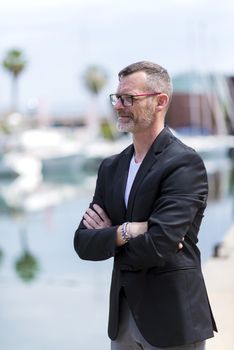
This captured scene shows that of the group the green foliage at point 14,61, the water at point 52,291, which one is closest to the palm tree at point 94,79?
the green foliage at point 14,61

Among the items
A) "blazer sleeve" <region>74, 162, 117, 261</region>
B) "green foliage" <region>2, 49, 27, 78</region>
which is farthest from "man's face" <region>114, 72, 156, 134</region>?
"green foliage" <region>2, 49, 27, 78</region>

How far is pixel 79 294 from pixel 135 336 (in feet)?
13.9

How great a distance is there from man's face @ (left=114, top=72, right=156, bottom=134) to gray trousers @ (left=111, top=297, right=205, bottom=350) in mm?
612

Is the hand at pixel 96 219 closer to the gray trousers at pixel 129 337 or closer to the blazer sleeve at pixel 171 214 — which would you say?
the blazer sleeve at pixel 171 214

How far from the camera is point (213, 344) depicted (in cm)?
395

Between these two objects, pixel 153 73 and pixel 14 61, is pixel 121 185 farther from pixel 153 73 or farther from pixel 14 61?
pixel 14 61

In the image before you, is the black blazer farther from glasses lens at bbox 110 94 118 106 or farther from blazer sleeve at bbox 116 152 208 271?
glasses lens at bbox 110 94 118 106

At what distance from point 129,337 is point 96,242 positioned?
14.0 inches

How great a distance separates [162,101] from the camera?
2.46 metres

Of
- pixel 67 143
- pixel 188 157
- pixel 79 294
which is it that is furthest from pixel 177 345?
pixel 67 143

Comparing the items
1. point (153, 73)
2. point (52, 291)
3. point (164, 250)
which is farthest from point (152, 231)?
point (52, 291)

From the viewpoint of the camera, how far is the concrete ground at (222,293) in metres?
4.05

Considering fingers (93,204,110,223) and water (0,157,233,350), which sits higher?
fingers (93,204,110,223)

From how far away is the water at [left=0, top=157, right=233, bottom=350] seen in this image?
5191mm
